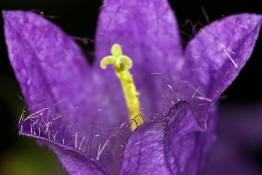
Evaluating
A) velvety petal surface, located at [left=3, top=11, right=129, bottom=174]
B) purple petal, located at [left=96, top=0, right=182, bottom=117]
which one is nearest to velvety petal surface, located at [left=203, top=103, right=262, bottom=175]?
purple petal, located at [left=96, top=0, right=182, bottom=117]

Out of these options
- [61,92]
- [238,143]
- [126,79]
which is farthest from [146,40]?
[238,143]

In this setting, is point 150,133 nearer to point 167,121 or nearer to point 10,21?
point 167,121

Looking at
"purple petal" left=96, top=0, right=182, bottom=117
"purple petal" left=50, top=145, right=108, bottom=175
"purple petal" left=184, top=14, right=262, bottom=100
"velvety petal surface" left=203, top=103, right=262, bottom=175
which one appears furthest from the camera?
"velvety petal surface" left=203, top=103, right=262, bottom=175

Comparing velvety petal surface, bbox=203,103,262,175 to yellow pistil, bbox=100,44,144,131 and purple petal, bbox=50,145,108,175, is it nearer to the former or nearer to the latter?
yellow pistil, bbox=100,44,144,131

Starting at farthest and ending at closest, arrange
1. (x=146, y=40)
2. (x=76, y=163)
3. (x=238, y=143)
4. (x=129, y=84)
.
Answer: (x=238, y=143) < (x=146, y=40) < (x=129, y=84) < (x=76, y=163)

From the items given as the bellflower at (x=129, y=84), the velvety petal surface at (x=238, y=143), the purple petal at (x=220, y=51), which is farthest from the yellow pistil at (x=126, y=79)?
the velvety petal surface at (x=238, y=143)

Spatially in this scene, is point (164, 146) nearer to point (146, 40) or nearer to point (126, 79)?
point (126, 79)
